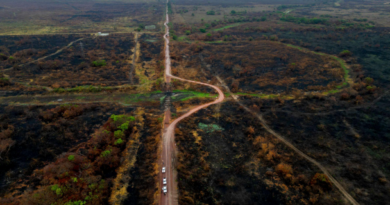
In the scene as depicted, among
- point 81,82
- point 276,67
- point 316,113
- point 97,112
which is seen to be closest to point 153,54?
point 81,82

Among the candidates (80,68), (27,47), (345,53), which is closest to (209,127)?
(80,68)

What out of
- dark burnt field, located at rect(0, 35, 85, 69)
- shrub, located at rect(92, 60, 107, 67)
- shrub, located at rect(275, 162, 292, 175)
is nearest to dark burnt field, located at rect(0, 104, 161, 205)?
shrub, located at rect(275, 162, 292, 175)

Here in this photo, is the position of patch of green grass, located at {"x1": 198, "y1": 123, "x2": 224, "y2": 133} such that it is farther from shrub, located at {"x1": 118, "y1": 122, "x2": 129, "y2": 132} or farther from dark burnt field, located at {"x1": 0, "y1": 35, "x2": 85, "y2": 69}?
dark burnt field, located at {"x1": 0, "y1": 35, "x2": 85, "y2": 69}

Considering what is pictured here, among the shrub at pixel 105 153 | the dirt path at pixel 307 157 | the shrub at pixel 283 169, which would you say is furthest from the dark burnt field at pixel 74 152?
the dirt path at pixel 307 157

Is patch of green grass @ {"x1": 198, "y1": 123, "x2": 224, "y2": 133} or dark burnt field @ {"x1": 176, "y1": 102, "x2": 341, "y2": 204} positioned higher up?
patch of green grass @ {"x1": 198, "y1": 123, "x2": 224, "y2": 133}

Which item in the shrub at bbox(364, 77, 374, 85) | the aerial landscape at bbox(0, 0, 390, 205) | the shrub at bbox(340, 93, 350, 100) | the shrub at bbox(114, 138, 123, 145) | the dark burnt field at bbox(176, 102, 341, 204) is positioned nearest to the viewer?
the dark burnt field at bbox(176, 102, 341, 204)

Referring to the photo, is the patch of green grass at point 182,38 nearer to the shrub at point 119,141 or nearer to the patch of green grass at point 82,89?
the patch of green grass at point 82,89

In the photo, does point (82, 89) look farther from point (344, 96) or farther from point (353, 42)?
point (353, 42)

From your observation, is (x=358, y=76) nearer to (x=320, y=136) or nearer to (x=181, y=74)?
(x=320, y=136)

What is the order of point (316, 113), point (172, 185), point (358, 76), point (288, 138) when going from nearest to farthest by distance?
point (172, 185) → point (288, 138) → point (316, 113) → point (358, 76)
